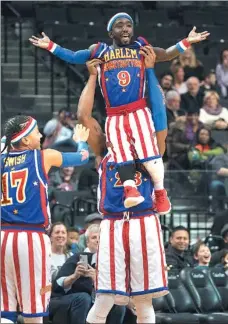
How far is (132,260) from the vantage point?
11469 mm

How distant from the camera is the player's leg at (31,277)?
11445mm

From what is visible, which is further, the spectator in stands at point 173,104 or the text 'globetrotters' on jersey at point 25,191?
the spectator in stands at point 173,104

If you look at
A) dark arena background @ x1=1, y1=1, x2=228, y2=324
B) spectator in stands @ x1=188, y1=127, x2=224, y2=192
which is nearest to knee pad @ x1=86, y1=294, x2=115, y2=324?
dark arena background @ x1=1, y1=1, x2=228, y2=324

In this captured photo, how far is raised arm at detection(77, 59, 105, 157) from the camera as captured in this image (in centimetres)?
1167

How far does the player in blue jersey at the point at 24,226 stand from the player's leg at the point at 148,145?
2.11ft

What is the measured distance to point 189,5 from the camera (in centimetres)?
2278

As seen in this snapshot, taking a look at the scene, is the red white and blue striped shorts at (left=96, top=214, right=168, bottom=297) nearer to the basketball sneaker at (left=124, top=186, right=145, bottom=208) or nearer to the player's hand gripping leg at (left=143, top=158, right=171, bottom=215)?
the player's hand gripping leg at (left=143, top=158, right=171, bottom=215)

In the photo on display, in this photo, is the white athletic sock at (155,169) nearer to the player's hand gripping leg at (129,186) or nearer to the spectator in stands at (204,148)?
the player's hand gripping leg at (129,186)

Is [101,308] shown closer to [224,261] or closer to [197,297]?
[197,297]

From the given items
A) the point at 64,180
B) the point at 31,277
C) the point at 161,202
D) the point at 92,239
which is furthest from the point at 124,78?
the point at 64,180

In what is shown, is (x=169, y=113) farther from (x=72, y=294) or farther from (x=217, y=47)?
(x=72, y=294)

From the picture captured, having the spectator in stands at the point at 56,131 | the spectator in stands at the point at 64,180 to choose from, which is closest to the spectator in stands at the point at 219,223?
the spectator in stands at the point at 64,180

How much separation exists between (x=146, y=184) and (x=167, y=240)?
561 centimetres

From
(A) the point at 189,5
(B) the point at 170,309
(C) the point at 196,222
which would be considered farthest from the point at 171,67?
(B) the point at 170,309
